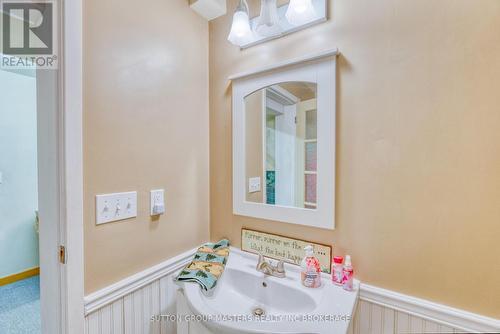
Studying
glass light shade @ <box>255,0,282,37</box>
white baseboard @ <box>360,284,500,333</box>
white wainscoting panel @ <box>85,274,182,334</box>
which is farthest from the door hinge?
glass light shade @ <box>255,0,282,37</box>

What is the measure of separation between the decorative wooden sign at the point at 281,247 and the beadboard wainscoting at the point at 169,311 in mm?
178

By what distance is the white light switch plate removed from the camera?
2.85 ft

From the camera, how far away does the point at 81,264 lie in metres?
0.81

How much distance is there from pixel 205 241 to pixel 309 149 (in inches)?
32.4

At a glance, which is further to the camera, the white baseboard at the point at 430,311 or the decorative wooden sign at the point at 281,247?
the decorative wooden sign at the point at 281,247

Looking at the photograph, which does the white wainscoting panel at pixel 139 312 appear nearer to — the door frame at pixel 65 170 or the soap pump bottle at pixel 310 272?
the door frame at pixel 65 170

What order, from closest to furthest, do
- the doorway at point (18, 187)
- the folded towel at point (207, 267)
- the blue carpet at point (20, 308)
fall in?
the folded towel at point (207, 267) → the blue carpet at point (20, 308) → the doorway at point (18, 187)

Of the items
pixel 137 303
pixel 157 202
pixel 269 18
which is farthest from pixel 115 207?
pixel 269 18

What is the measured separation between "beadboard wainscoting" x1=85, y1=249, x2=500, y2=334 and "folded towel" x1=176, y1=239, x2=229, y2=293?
0.57 ft

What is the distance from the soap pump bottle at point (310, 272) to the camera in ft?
2.99

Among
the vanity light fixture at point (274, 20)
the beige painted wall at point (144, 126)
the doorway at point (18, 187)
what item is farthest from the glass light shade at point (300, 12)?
the doorway at point (18, 187)

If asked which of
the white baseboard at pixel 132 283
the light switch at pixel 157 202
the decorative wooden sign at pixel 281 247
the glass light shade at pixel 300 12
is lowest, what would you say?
the white baseboard at pixel 132 283

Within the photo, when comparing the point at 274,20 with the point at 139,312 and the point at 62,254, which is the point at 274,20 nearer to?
the point at 62,254

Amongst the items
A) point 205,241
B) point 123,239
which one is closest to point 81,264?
point 123,239
